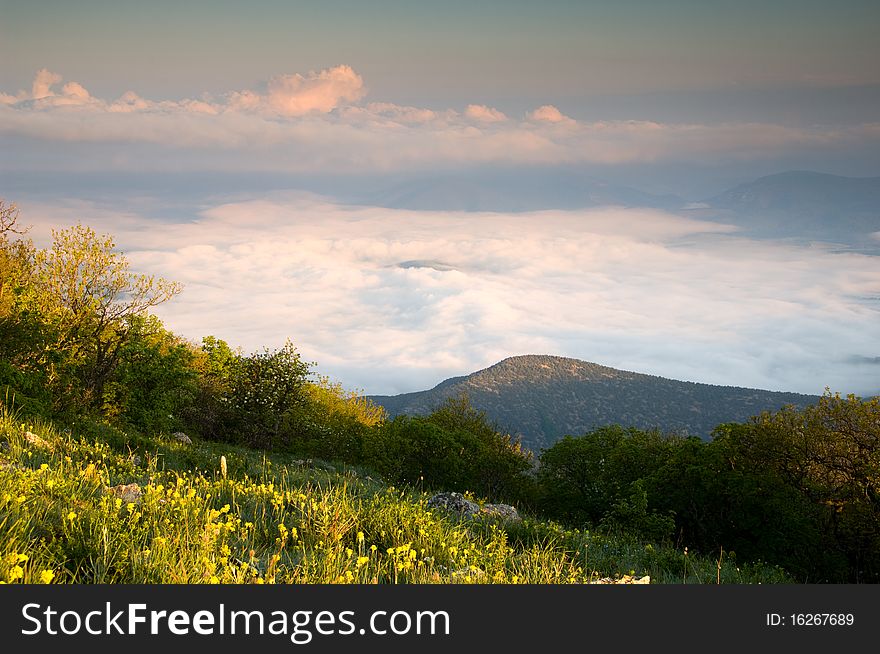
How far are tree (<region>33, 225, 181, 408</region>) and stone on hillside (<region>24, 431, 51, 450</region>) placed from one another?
785 inches

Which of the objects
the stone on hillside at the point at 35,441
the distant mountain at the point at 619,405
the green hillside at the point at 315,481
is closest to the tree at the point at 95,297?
the green hillside at the point at 315,481

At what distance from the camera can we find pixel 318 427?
63.3 meters

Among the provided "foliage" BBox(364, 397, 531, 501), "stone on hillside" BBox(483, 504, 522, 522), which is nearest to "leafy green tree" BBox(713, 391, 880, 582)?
"foliage" BBox(364, 397, 531, 501)

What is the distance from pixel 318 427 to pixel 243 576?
194 ft

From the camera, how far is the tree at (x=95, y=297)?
3198 centimetres

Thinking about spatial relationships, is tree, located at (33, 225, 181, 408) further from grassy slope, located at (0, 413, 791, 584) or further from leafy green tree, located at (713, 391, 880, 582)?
leafy green tree, located at (713, 391, 880, 582)

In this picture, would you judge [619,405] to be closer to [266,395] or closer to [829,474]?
[266,395]

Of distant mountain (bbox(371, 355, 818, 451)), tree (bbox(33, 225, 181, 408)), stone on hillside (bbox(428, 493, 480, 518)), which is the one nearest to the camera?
stone on hillside (bbox(428, 493, 480, 518))

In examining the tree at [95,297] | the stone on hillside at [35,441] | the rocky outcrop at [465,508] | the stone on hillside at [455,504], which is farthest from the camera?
the tree at [95,297]

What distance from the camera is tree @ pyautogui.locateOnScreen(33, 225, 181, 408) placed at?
3198 cm

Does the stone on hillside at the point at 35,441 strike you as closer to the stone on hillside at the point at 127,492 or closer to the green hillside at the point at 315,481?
the green hillside at the point at 315,481

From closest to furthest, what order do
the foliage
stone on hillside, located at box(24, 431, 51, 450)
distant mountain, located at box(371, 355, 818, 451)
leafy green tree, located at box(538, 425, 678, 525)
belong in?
stone on hillside, located at box(24, 431, 51, 450) → leafy green tree, located at box(538, 425, 678, 525) → the foliage → distant mountain, located at box(371, 355, 818, 451)

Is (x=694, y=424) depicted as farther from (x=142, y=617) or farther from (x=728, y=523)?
(x=142, y=617)

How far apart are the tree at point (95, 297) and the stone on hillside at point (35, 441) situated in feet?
65.4
